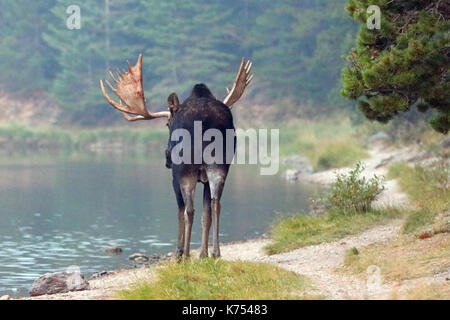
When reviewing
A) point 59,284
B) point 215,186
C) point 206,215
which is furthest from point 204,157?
point 59,284

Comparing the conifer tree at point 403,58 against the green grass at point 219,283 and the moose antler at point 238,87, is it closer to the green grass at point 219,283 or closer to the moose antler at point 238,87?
the moose antler at point 238,87

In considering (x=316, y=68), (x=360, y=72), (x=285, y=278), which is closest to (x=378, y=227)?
(x=360, y=72)

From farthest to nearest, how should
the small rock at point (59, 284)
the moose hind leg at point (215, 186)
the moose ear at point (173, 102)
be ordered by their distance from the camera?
the moose ear at point (173, 102)
the small rock at point (59, 284)
the moose hind leg at point (215, 186)

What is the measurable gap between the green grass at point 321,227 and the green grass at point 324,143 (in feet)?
50.8

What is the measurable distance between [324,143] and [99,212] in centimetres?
1512

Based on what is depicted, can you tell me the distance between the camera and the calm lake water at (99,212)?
16.9m

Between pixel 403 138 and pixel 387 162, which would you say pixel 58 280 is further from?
pixel 403 138

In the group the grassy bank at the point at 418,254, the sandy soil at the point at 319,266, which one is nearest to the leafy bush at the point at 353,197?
the grassy bank at the point at 418,254

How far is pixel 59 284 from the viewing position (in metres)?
11.4

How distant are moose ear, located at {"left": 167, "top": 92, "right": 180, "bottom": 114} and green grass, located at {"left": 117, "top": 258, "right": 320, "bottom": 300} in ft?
7.78

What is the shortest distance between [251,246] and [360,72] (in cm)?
575

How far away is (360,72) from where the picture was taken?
472 inches

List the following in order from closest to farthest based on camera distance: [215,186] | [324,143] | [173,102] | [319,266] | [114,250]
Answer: [215,186]
[319,266]
[173,102]
[114,250]
[324,143]

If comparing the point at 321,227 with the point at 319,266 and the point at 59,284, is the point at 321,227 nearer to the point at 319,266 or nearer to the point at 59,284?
the point at 319,266
